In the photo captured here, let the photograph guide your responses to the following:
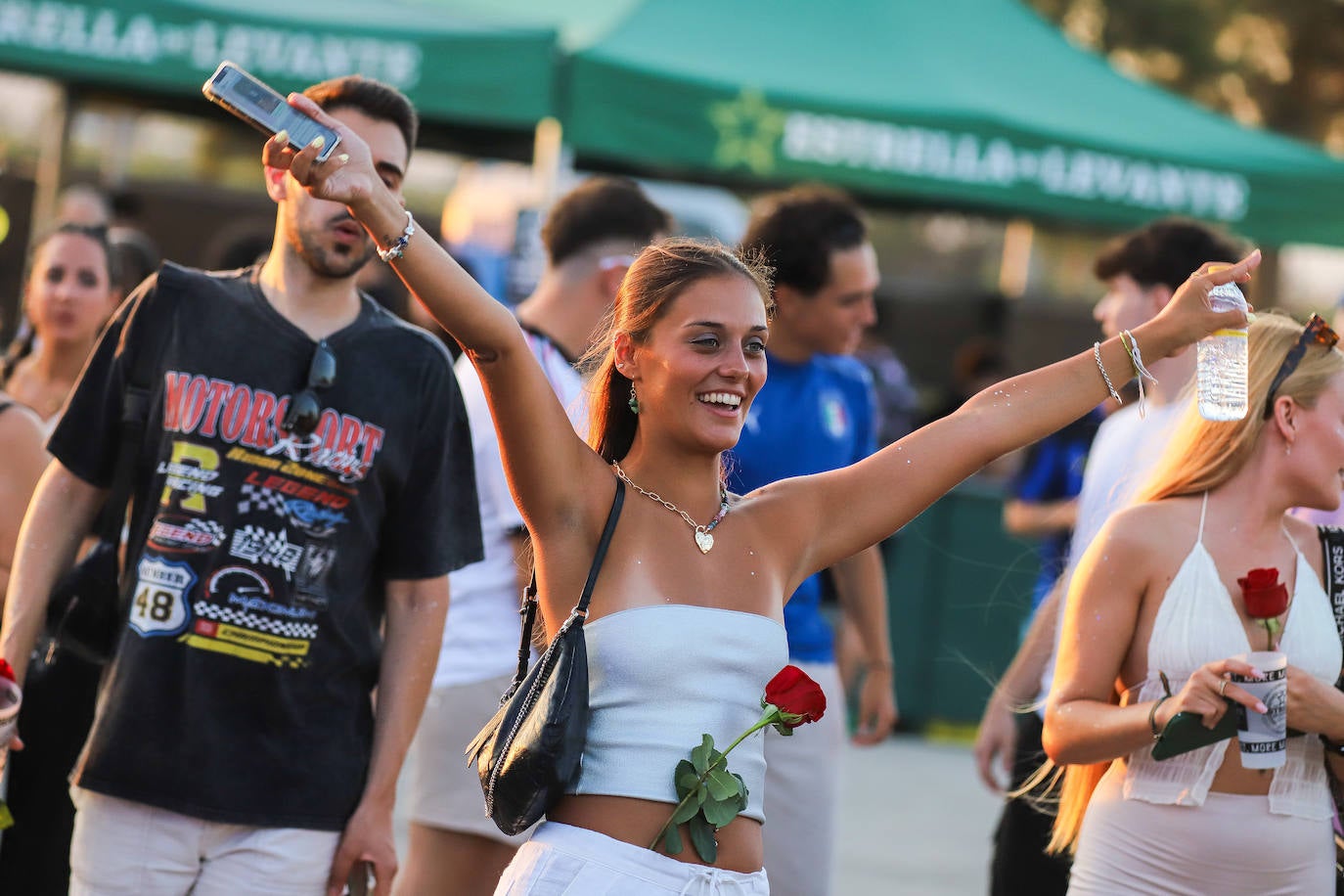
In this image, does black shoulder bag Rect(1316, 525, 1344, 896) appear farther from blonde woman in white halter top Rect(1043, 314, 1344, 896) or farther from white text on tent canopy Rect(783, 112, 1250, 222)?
white text on tent canopy Rect(783, 112, 1250, 222)

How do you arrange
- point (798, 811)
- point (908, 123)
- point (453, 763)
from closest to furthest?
point (453, 763), point (798, 811), point (908, 123)

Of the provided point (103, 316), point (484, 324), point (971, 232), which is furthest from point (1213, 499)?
point (971, 232)

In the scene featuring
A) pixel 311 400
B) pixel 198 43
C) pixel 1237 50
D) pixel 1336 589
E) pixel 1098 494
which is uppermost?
pixel 1237 50

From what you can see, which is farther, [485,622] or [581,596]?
[485,622]

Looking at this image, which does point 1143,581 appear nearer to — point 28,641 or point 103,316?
point 28,641

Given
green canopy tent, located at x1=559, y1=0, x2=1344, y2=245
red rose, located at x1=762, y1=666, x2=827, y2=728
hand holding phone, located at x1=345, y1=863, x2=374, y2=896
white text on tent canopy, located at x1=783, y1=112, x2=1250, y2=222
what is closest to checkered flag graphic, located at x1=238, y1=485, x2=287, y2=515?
hand holding phone, located at x1=345, y1=863, x2=374, y2=896

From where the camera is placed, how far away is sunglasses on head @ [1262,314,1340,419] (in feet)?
12.0

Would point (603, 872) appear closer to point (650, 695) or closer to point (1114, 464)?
point (650, 695)

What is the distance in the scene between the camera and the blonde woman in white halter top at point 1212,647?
3453 mm

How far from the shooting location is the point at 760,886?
9.22 ft

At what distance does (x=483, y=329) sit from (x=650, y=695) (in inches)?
25.7

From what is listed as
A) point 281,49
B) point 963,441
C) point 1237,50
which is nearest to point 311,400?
point 963,441

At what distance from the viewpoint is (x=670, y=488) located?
2914 mm

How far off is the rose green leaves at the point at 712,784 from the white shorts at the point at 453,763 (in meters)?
1.33
